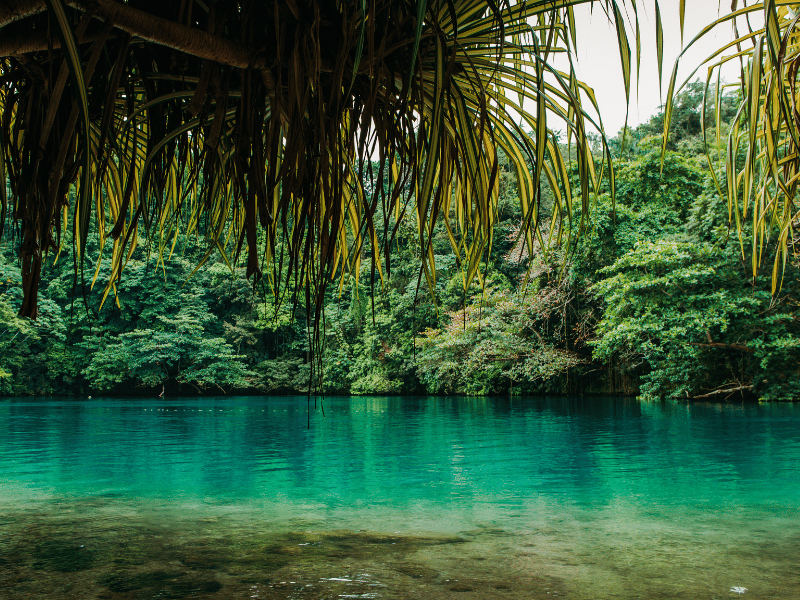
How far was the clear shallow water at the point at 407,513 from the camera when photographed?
8.71 feet

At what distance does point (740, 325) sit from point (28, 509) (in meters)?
13.1

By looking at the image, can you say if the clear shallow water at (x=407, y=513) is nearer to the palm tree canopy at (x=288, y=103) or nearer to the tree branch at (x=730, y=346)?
the palm tree canopy at (x=288, y=103)

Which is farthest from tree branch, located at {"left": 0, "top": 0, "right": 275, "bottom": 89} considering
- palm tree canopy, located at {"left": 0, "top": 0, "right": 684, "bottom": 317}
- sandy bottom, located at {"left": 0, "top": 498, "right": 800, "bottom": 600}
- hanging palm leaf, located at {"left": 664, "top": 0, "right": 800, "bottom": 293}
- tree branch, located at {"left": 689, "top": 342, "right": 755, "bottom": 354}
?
tree branch, located at {"left": 689, "top": 342, "right": 755, "bottom": 354}

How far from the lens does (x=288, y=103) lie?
956 millimetres

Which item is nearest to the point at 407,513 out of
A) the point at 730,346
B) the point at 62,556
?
the point at 62,556

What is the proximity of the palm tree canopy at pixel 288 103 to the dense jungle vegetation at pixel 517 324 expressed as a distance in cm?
624

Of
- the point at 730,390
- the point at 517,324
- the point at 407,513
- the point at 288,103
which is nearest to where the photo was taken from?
the point at 288,103

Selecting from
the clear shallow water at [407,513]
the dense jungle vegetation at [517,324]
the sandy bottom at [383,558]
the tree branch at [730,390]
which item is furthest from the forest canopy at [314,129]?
the tree branch at [730,390]

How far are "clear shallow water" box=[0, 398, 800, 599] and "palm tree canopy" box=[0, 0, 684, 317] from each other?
5.99 ft

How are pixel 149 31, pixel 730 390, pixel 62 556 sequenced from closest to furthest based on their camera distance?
pixel 149 31 → pixel 62 556 → pixel 730 390

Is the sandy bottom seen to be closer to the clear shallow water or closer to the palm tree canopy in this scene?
the clear shallow water

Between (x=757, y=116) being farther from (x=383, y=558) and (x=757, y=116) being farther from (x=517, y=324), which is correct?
(x=517, y=324)

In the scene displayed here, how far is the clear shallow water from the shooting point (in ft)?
8.71

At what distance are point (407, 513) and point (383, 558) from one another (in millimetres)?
1296
